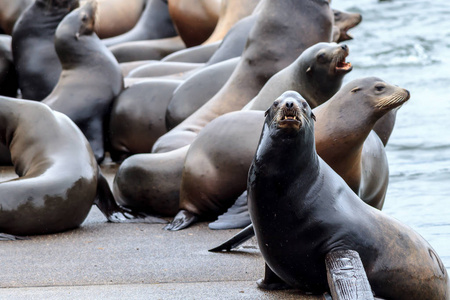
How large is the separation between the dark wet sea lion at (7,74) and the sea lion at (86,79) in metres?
0.94

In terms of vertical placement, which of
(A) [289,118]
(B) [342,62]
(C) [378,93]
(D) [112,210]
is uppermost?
(A) [289,118]

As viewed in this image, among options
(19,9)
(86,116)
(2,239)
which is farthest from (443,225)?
(19,9)

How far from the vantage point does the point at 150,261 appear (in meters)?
3.90

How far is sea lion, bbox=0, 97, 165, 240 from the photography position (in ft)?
14.9

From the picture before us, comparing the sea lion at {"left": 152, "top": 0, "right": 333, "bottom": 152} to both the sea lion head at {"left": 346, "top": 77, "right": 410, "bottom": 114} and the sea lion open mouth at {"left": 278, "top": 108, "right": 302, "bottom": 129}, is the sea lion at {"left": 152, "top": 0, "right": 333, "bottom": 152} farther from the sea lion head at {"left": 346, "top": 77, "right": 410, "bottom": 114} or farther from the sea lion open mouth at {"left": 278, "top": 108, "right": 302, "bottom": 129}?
the sea lion open mouth at {"left": 278, "top": 108, "right": 302, "bottom": 129}

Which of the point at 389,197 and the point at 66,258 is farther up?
the point at 66,258

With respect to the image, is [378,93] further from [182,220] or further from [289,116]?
[289,116]

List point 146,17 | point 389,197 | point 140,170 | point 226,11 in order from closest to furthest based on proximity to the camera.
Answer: point 140,170, point 389,197, point 226,11, point 146,17

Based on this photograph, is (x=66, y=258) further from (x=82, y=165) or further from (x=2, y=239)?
(x=82, y=165)

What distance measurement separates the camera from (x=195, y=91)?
6781mm

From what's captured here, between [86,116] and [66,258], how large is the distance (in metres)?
3.31

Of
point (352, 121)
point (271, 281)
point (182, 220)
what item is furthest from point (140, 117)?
point (271, 281)

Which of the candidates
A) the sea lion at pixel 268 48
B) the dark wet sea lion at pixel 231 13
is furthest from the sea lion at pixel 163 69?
the sea lion at pixel 268 48

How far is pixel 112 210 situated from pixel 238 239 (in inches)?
54.4
